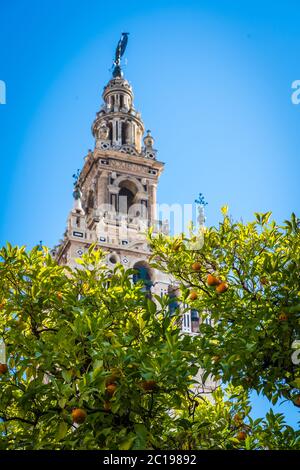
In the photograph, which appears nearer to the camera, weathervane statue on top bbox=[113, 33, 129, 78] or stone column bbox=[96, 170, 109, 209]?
stone column bbox=[96, 170, 109, 209]

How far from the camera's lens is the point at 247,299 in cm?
1201

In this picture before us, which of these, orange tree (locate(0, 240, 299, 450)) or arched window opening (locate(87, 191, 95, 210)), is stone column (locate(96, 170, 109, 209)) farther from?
orange tree (locate(0, 240, 299, 450))

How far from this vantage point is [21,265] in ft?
40.9

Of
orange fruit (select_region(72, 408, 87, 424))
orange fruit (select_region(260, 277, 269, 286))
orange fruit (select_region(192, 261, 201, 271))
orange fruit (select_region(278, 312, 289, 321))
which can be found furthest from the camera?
orange fruit (select_region(192, 261, 201, 271))

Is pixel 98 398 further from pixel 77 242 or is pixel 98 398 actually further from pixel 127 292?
pixel 77 242

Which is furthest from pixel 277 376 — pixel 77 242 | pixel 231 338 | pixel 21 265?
pixel 77 242

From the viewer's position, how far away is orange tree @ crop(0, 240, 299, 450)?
9.37 m

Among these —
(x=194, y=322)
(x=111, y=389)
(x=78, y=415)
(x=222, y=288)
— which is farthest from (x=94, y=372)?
(x=194, y=322)

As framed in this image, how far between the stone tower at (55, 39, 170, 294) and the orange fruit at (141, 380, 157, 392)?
106 feet

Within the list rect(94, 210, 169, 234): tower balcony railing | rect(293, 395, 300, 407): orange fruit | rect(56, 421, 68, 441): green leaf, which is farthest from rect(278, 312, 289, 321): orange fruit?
rect(94, 210, 169, 234): tower balcony railing

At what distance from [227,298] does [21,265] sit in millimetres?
3659
